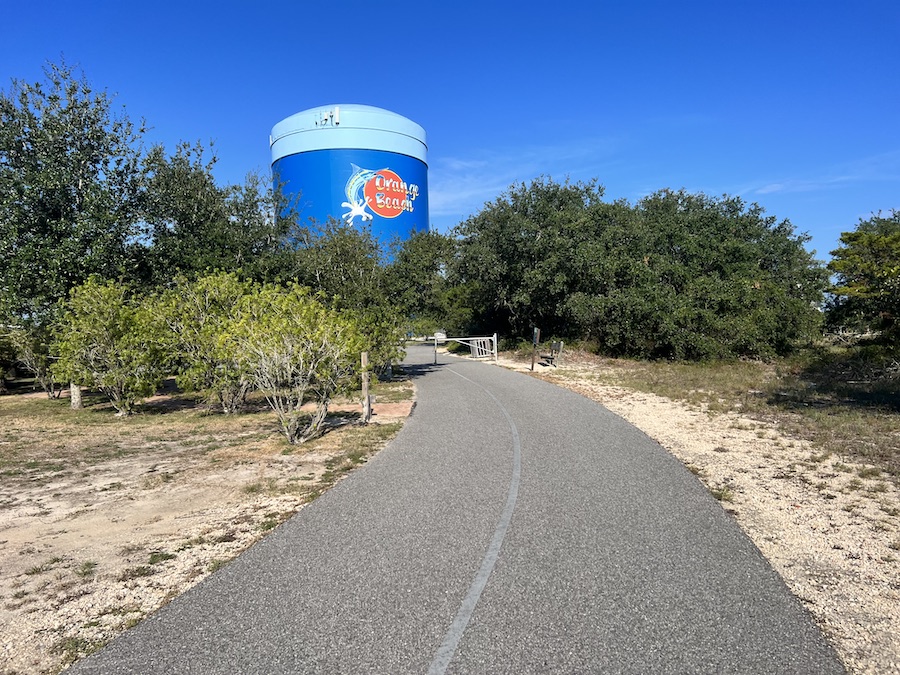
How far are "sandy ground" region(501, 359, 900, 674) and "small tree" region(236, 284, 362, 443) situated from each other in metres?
6.08

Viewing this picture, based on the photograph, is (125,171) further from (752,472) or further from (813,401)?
(813,401)

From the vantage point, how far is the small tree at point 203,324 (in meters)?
13.2

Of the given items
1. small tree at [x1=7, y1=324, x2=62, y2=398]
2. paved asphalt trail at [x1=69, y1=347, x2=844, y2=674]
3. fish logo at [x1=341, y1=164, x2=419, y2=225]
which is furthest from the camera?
fish logo at [x1=341, y1=164, x2=419, y2=225]

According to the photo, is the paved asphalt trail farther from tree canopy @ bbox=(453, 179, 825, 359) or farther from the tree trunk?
tree canopy @ bbox=(453, 179, 825, 359)

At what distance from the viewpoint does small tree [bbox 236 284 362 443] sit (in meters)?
9.48

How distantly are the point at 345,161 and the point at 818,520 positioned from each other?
57452mm

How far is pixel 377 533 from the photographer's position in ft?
16.8

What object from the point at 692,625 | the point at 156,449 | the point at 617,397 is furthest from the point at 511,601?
the point at 617,397

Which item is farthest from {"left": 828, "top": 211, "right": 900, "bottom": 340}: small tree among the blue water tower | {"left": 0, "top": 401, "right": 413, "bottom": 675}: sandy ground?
the blue water tower

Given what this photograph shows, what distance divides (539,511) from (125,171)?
17.6m

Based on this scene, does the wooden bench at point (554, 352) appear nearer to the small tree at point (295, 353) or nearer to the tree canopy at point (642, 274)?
the tree canopy at point (642, 274)

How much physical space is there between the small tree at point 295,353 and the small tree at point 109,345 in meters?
5.76

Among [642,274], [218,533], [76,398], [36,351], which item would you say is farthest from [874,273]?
[36,351]

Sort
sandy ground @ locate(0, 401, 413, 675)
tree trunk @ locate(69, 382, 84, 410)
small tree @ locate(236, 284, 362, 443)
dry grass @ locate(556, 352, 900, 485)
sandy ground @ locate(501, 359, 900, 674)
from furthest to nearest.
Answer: tree trunk @ locate(69, 382, 84, 410) → small tree @ locate(236, 284, 362, 443) → dry grass @ locate(556, 352, 900, 485) → sandy ground @ locate(0, 401, 413, 675) → sandy ground @ locate(501, 359, 900, 674)
